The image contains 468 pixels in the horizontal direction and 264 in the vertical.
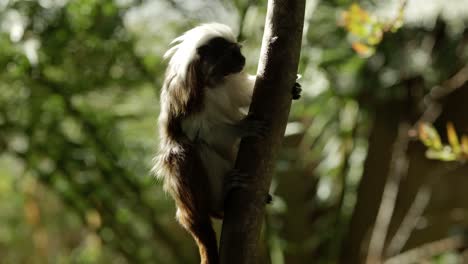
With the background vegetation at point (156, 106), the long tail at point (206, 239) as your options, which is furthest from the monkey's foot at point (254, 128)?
the background vegetation at point (156, 106)

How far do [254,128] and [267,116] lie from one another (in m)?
0.06

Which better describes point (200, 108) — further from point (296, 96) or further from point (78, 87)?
point (78, 87)

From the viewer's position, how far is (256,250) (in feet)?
5.69

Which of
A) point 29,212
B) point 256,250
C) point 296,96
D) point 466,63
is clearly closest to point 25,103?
point 29,212

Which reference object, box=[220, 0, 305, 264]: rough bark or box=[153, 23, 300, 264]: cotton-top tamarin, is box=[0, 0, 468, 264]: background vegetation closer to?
box=[153, 23, 300, 264]: cotton-top tamarin

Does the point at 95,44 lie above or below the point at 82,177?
above

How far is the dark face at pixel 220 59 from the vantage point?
2357 millimetres

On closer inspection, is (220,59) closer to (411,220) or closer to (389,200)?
(411,220)

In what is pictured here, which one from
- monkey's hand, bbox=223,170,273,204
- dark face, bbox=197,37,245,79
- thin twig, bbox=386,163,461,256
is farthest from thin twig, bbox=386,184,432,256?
monkey's hand, bbox=223,170,273,204

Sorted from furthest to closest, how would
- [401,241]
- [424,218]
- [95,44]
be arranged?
[424,218], [401,241], [95,44]

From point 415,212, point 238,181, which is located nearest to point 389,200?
point 415,212

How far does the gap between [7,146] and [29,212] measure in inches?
43.6

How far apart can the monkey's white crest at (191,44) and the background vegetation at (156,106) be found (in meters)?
0.66

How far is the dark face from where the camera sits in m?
2.36
